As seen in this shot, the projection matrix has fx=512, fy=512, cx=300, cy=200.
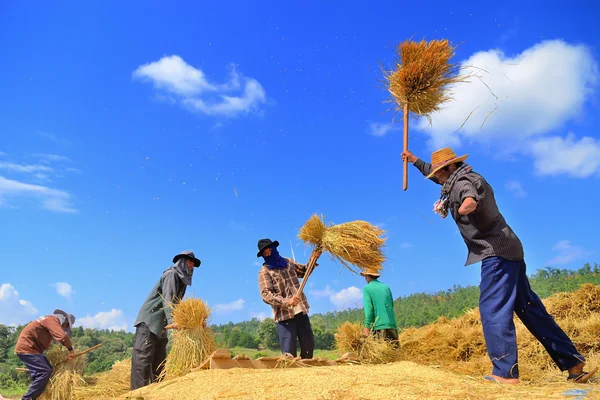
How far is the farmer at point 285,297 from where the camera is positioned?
19.2 ft

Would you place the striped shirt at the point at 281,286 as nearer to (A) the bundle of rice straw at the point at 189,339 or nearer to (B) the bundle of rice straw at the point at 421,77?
(A) the bundle of rice straw at the point at 189,339

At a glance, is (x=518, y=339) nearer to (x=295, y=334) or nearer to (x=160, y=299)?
(x=295, y=334)

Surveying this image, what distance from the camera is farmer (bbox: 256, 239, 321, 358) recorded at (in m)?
5.87

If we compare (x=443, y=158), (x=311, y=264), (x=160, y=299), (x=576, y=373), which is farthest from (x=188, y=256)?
(x=576, y=373)

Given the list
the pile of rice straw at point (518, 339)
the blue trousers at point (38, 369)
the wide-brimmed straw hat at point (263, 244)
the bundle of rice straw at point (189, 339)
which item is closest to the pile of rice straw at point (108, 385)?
the blue trousers at point (38, 369)

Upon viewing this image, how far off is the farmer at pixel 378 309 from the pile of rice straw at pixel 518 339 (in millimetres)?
470

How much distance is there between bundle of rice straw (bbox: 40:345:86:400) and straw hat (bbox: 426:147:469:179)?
5547mm

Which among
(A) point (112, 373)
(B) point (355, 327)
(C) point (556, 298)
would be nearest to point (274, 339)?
(A) point (112, 373)

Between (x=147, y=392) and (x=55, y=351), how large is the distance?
341cm

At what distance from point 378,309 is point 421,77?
2.89m

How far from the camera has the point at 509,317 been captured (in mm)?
4262

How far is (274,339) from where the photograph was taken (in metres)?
11.9

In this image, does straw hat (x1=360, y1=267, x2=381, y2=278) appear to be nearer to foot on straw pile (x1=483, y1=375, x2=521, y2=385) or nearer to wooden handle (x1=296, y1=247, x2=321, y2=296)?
wooden handle (x1=296, y1=247, x2=321, y2=296)

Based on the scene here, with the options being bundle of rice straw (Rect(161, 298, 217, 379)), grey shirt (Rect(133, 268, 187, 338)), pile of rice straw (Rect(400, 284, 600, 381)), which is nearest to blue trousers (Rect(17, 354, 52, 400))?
grey shirt (Rect(133, 268, 187, 338))
